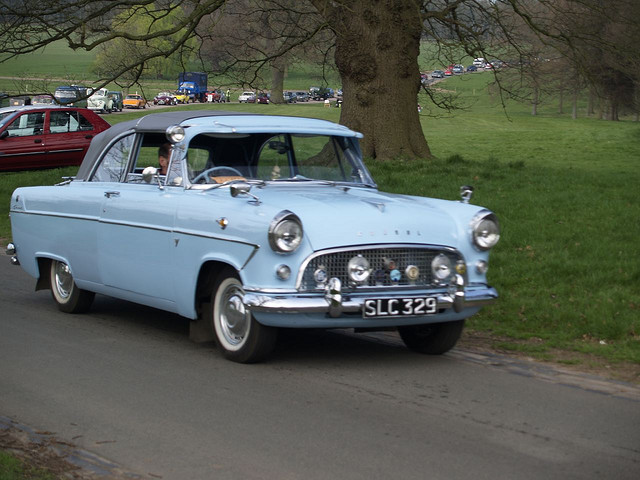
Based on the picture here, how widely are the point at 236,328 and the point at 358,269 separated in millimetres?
979

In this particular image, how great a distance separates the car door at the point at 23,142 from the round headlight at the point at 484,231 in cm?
1780

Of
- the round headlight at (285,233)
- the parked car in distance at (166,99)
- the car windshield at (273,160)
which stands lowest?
the round headlight at (285,233)

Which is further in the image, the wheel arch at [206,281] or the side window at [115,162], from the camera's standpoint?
the side window at [115,162]

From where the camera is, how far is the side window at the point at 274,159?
296 inches

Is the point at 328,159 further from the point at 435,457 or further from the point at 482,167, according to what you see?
the point at 482,167

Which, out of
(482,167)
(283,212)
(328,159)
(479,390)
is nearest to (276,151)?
(328,159)

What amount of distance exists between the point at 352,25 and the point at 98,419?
44.9ft

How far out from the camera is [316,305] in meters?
6.14

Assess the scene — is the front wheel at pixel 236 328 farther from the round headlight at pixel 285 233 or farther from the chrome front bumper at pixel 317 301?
the round headlight at pixel 285 233

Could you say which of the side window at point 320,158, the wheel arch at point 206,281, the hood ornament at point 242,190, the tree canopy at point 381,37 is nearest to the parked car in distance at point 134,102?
the tree canopy at point 381,37

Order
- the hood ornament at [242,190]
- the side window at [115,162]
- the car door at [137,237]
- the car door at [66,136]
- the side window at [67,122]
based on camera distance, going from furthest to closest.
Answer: the side window at [67,122] → the car door at [66,136] → the side window at [115,162] → the car door at [137,237] → the hood ornament at [242,190]

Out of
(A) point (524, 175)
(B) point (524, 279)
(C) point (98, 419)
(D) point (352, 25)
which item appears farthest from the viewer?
(D) point (352, 25)

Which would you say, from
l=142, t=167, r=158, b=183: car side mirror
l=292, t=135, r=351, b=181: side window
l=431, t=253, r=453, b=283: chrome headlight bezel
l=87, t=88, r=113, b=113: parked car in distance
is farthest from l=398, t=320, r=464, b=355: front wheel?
l=87, t=88, r=113, b=113: parked car in distance

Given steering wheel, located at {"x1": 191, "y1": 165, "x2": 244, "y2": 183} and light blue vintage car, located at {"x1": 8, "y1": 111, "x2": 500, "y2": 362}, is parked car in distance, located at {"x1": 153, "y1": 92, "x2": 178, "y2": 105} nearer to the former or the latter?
light blue vintage car, located at {"x1": 8, "y1": 111, "x2": 500, "y2": 362}
